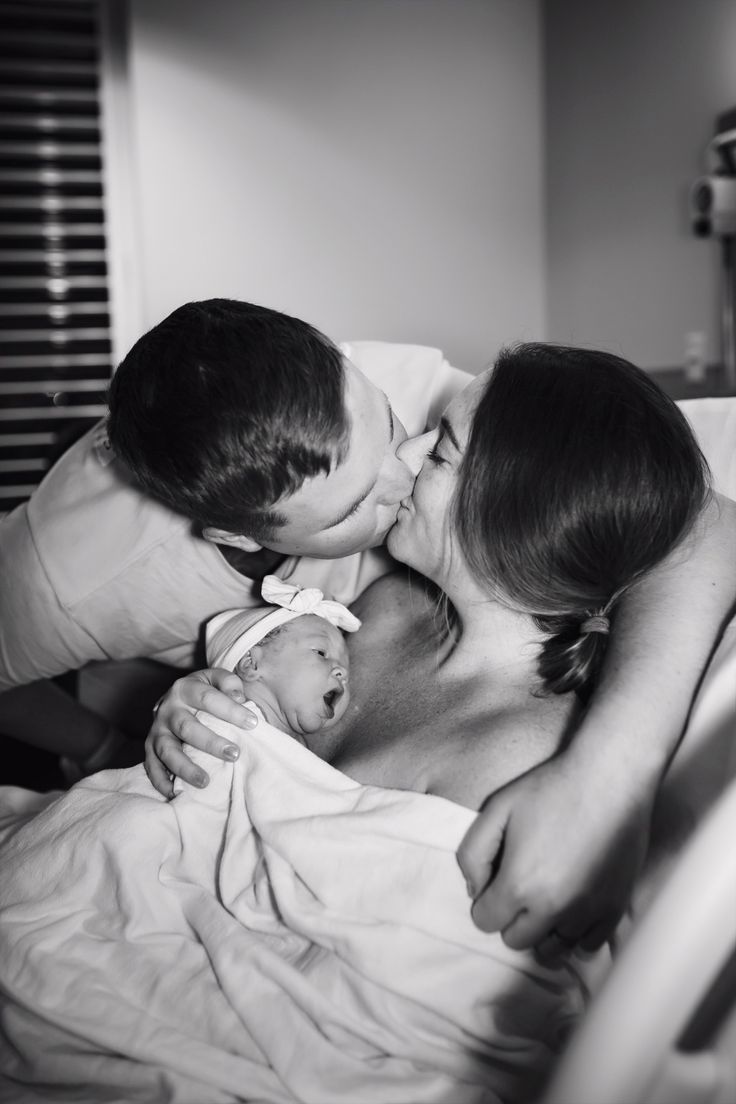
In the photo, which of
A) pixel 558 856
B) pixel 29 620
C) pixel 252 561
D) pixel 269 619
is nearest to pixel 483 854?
pixel 558 856

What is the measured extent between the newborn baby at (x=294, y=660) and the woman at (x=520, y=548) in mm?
44

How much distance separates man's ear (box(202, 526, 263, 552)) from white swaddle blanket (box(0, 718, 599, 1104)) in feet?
1.14

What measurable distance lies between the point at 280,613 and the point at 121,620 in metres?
0.40

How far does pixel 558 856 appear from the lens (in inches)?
33.5

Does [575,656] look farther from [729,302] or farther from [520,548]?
[729,302]

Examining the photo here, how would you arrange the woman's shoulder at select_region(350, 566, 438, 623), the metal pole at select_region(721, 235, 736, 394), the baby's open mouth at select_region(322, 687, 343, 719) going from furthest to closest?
the metal pole at select_region(721, 235, 736, 394) < the woman's shoulder at select_region(350, 566, 438, 623) < the baby's open mouth at select_region(322, 687, 343, 719)

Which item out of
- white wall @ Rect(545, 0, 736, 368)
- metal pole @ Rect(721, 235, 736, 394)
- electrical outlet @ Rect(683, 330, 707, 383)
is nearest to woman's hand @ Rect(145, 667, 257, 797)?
electrical outlet @ Rect(683, 330, 707, 383)

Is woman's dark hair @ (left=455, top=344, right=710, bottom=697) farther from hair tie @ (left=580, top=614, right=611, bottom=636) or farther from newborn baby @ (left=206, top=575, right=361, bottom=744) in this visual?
newborn baby @ (left=206, top=575, right=361, bottom=744)

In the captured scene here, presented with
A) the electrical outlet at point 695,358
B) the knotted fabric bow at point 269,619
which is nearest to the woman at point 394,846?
the knotted fabric bow at point 269,619

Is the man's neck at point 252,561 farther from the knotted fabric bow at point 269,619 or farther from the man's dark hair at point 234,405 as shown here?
the man's dark hair at point 234,405

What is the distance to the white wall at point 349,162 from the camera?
12.3 feet

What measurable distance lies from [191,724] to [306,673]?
0.56ft

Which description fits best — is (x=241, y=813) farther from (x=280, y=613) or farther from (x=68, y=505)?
(x=68, y=505)

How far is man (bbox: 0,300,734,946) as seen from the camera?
88 centimetres
